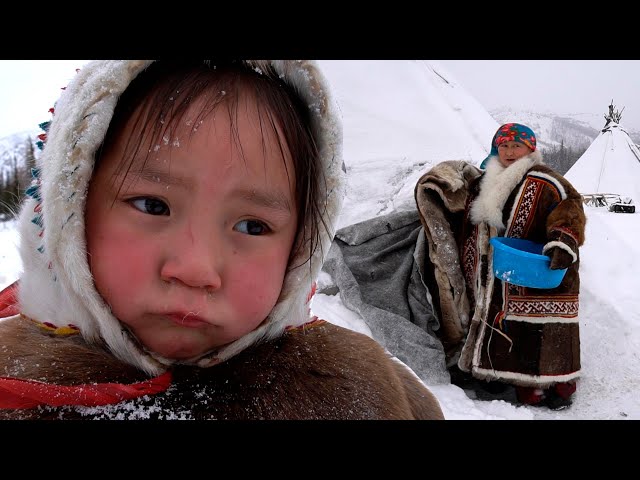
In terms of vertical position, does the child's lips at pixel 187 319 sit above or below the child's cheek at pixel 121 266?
below

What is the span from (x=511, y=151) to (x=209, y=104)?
2.11 metres

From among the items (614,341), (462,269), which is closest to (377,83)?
(462,269)

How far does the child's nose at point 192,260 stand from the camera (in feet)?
1.62

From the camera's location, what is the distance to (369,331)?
2.34 meters

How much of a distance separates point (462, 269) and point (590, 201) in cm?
178

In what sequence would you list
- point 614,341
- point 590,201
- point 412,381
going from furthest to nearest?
1. point 590,201
2. point 614,341
3. point 412,381

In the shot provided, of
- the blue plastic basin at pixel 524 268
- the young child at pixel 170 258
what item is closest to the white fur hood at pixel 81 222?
the young child at pixel 170 258

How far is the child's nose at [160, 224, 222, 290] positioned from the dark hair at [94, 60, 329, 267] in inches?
4.9

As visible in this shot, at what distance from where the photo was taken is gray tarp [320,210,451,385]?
7.30 ft

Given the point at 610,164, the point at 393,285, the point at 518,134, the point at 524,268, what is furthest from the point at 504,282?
the point at 610,164

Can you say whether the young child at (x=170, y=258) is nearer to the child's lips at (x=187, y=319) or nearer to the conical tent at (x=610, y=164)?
the child's lips at (x=187, y=319)

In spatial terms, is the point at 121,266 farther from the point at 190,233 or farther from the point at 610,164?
the point at 610,164

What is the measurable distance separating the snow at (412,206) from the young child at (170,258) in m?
0.16

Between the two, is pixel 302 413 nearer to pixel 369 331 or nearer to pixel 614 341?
pixel 369 331
